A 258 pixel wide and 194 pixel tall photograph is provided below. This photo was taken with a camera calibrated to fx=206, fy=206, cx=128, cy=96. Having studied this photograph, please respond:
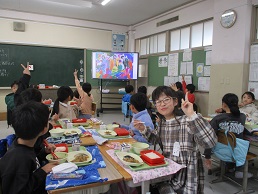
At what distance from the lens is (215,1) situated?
13.7ft

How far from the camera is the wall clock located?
3.81 meters

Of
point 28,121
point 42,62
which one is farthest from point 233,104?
point 42,62

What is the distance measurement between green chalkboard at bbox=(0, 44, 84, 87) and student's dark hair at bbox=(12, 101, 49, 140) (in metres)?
5.33

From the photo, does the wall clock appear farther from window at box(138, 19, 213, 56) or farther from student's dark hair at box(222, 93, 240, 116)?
student's dark hair at box(222, 93, 240, 116)

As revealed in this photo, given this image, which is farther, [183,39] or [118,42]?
[118,42]

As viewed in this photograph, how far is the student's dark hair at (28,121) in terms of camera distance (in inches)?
48.3

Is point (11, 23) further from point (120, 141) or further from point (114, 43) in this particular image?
point (120, 141)

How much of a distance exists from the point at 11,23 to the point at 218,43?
17.9 feet

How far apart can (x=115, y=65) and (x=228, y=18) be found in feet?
12.2

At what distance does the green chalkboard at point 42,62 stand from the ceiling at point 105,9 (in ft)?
3.40

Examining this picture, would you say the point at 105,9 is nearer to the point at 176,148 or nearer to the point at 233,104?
the point at 233,104

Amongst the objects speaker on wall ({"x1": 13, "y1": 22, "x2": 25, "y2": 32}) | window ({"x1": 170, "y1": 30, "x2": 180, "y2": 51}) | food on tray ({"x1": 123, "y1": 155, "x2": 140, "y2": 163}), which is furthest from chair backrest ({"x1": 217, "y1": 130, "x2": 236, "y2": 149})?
speaker on wall ({"x1": 13, "y1": 22, "x2": 25, "y2": 32})

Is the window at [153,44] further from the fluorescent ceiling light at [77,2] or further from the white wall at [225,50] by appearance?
the fluorescent ceiling light at [77,2]

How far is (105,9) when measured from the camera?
222 inches
